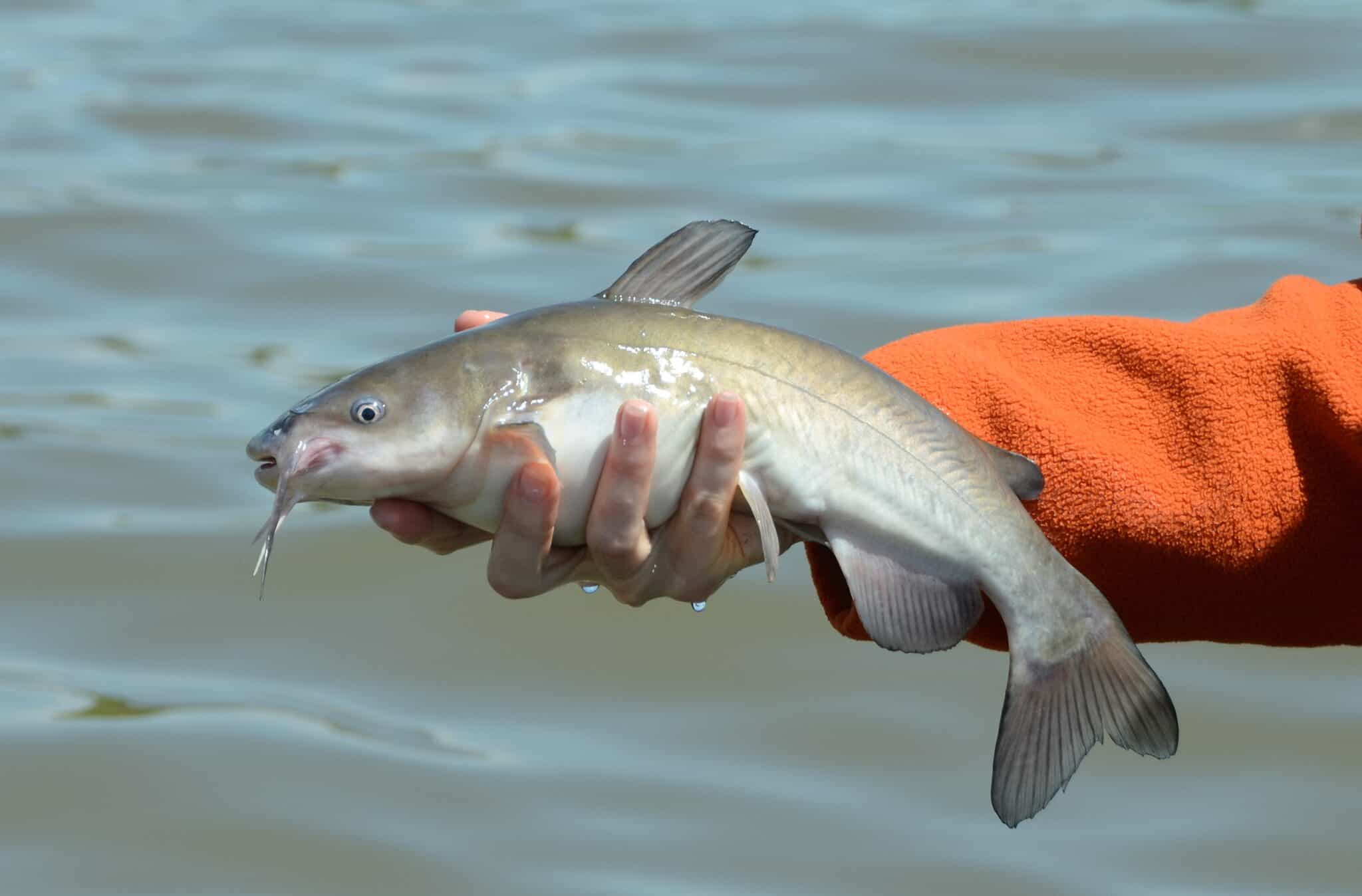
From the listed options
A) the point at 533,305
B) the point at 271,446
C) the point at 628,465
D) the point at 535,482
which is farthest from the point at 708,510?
the point at 533,305

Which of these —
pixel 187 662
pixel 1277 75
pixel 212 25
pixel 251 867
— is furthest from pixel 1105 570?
pixel 212 25

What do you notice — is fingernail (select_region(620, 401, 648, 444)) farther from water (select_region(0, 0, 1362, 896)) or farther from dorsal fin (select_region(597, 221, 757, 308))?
water (select_region(0, 0, 1362, 896))

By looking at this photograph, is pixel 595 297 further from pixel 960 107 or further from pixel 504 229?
pixel 960 107


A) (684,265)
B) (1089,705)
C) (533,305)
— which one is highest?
(684,265)

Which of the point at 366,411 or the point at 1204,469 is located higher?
the point at 366,411

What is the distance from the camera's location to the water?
11.6 ft

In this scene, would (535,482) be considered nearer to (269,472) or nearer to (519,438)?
(519,438)

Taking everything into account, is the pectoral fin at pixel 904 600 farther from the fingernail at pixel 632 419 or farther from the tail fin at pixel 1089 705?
the fingernail at pixel 632 419

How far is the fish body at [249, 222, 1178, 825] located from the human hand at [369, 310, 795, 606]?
0.03 meters

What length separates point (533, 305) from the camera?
18.9 feet

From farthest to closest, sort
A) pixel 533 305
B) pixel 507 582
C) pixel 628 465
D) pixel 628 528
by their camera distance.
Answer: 1. pixel 533 305
2. pixel 507 582
3. pixel 628 528
4. pixel 628 465

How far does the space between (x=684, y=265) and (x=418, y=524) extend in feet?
1.66

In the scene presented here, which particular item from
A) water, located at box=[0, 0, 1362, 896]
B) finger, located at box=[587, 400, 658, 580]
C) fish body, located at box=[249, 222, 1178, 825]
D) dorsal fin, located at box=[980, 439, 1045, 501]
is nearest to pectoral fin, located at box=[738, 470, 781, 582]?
fish body, located at box=[249, 222, 1178, 825]

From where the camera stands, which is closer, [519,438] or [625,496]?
[519,438]
